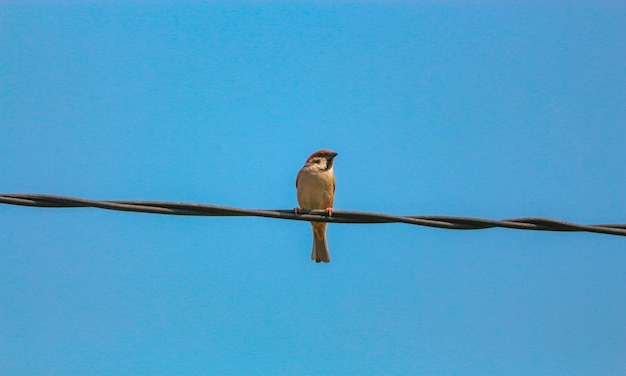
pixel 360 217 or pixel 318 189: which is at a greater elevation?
pixel 318 189

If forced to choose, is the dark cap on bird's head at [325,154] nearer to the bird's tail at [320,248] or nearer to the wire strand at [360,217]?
the bird's tail at [320,248]

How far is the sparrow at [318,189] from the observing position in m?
8.54

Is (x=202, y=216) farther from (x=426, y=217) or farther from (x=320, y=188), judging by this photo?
(x=320, y=188)

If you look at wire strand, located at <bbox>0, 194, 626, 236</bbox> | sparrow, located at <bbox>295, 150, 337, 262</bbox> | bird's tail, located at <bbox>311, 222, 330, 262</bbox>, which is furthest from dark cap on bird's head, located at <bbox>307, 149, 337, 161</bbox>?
wire strand, located at <bbox>0, 194, 626, 236</bbox>

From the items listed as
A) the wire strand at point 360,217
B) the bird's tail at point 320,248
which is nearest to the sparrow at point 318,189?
the bird's tail at point 320,248

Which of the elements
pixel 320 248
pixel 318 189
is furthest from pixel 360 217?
pixel 320 248

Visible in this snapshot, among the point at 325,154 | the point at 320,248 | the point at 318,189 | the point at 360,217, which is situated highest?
the point at 325,154

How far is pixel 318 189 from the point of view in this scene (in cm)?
853

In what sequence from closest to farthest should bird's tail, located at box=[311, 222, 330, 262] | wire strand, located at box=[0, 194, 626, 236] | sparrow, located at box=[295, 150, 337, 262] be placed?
wire strand, located at box=[0, 194, 626, 236]
sparrow, located at box=[295, 150, 337, 262]
bird's tail, located at box=[311, 222, 330, 262]

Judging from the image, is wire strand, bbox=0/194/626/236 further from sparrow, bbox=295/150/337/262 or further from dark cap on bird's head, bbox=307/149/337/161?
dark cap on bird's head, bbox=307/149/337/161

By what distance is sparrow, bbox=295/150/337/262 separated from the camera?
854 cm

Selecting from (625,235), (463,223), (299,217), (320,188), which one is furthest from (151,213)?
(320,188)

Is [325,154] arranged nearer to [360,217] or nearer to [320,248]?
[320,248]

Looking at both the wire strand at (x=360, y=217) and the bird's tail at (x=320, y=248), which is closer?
the wire strand at (x=360, y=217)
